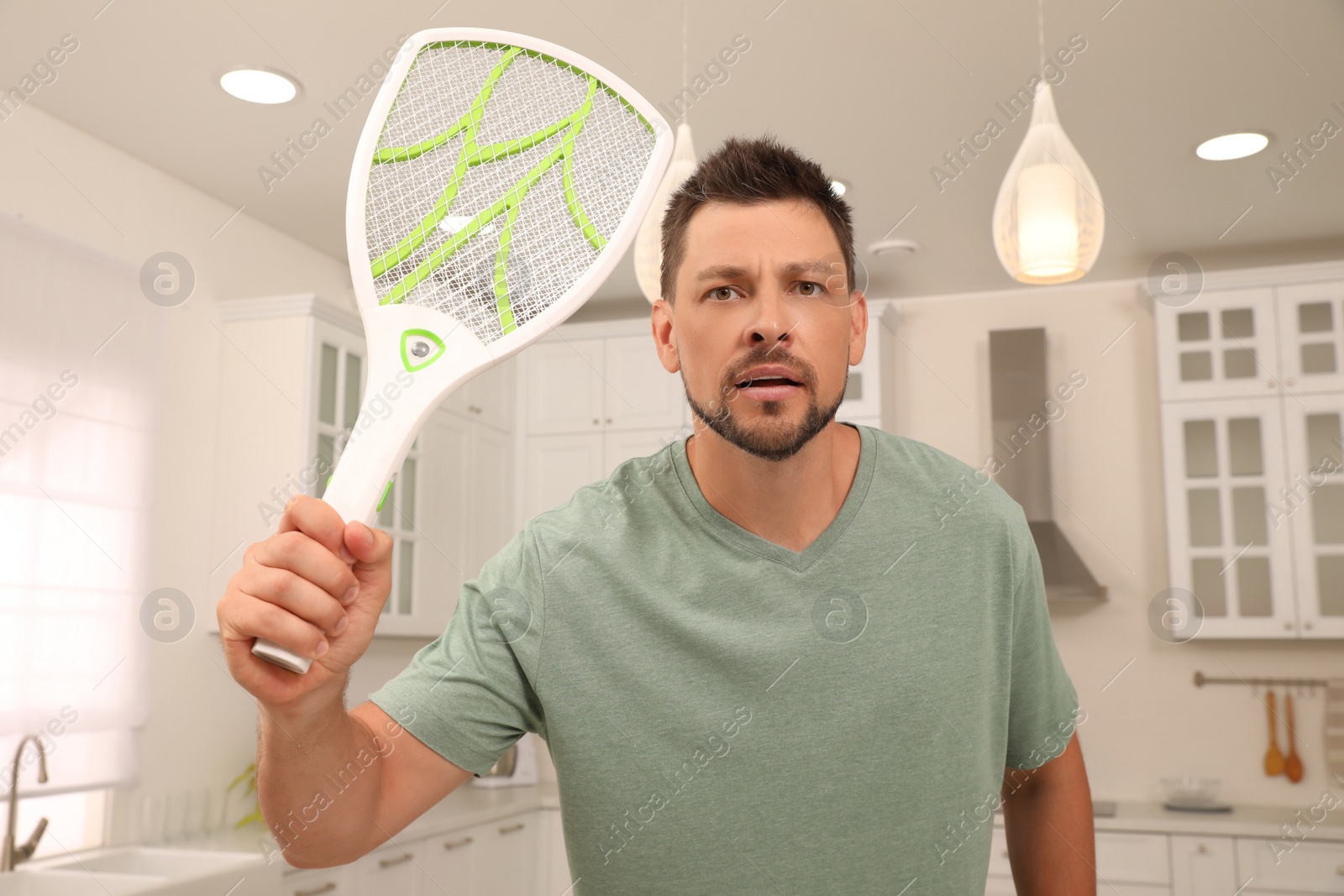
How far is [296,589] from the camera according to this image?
23.9 inches

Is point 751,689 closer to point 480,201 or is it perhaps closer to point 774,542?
point 774,542

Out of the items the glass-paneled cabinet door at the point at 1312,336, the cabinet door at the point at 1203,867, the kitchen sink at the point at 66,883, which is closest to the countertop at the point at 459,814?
the kitchen sink at the point at 66,883

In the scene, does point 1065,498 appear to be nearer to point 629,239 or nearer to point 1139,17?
point 1139,17

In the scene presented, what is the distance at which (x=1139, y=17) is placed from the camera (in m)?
2.31

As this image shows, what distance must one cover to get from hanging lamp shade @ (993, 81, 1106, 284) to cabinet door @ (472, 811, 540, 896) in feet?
8.54

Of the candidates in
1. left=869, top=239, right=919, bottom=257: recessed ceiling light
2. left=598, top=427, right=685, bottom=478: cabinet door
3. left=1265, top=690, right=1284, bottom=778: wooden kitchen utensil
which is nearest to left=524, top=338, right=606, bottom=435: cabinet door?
left=598, top=427, right=685, bottom=478: cabinet door

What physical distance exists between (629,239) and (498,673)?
453 mm

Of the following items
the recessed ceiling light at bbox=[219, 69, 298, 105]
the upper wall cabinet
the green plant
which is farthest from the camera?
the upper wall cabinet

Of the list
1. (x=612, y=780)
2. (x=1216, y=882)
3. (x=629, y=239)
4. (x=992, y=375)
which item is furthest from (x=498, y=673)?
(x=992, y=375)

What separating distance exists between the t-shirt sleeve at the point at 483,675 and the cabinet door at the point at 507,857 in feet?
8.83

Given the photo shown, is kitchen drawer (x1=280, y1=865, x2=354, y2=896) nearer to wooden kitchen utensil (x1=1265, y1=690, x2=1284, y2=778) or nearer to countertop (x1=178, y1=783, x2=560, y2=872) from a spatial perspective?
countertop (x1=178, y1=783, x2=560, y2=872)

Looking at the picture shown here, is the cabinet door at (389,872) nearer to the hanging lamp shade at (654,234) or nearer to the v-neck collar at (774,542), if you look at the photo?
the hanging lamp shade at (654,234)

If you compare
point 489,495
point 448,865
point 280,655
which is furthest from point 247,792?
point 280,655

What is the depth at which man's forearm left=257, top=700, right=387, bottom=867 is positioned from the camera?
0.77 m
